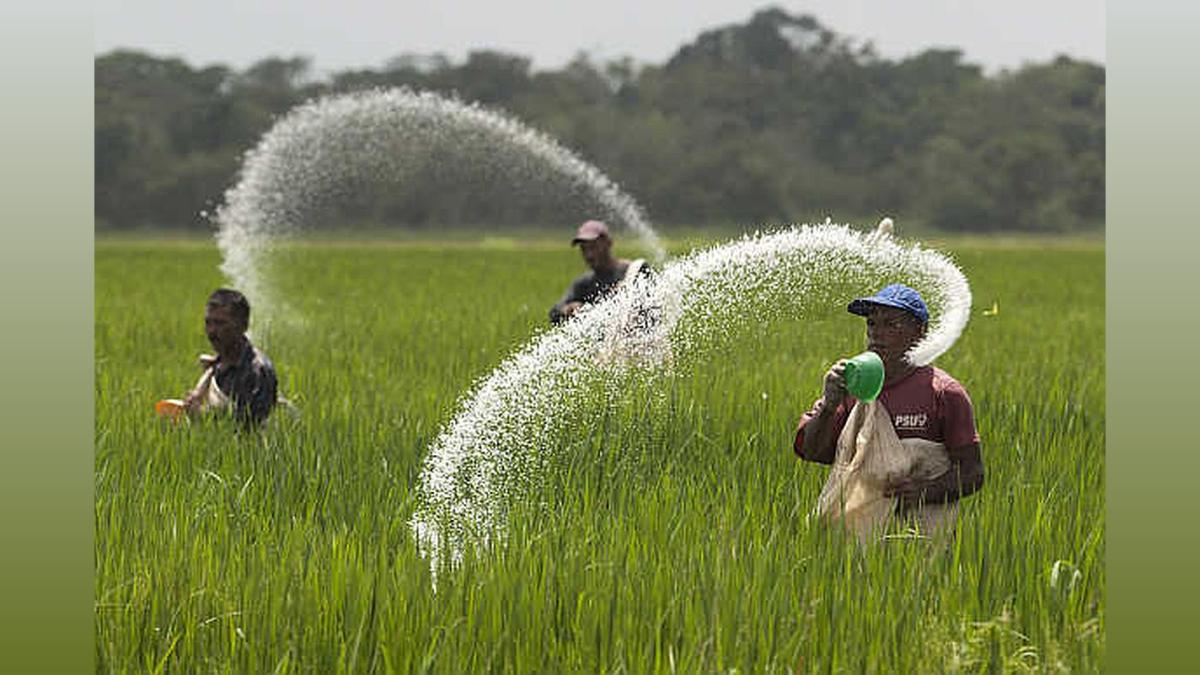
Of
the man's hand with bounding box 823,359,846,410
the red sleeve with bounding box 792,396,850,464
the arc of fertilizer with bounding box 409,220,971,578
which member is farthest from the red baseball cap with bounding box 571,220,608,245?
the man's hand with bounding box 823,359,846,410

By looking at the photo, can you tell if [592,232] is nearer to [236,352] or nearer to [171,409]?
[236,352]

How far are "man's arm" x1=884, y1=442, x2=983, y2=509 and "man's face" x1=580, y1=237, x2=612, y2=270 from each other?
13.1 feet

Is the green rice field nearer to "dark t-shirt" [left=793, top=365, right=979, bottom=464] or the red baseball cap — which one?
"dark t-shirt" [left=793, top=365, right=979, bottom=464]

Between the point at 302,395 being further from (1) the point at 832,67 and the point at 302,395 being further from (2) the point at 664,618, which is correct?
(1) the point at 832,67

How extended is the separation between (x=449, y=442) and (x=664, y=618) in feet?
8.08

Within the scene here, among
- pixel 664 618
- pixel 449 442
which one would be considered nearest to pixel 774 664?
pixel 664 618

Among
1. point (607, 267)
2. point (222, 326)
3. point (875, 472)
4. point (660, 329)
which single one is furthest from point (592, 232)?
point (875, 472)

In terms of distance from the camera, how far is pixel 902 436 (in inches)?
163

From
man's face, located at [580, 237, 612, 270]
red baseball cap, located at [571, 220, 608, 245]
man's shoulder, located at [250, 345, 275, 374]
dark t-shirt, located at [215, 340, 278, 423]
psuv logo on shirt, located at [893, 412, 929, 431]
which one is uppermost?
red baseball cap, located at [571, 220, 608, 245]

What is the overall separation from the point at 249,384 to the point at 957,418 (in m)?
3.61

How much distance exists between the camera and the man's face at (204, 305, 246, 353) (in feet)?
20.8

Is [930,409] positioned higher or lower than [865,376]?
lower

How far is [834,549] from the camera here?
4062 millimetres

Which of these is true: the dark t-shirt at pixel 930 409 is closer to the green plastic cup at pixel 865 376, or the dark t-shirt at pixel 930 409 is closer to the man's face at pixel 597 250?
the green plastic cup at pixel 865 376
